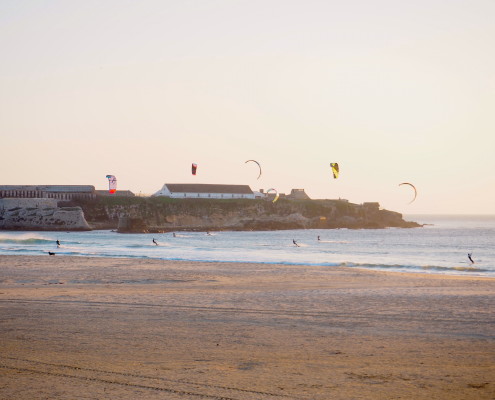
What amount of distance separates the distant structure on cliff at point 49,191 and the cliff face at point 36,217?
1163cm

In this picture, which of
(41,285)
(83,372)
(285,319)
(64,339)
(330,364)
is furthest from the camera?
(41,285)

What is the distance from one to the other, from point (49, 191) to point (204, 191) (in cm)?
3831

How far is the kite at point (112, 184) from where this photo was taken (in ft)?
455

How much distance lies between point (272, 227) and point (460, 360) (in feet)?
412

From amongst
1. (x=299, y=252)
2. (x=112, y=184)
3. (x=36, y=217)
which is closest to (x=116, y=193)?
(x=112, y=184)

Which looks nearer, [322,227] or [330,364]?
[330,364]

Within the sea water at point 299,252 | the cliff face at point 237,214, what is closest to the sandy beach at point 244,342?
the sea water at point 299,252

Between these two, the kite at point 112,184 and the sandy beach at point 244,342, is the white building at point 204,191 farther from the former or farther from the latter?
the sandy beach at point 244,342

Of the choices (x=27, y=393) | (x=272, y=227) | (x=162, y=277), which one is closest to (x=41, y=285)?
(x=162, y=277)

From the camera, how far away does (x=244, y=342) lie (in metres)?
11.0

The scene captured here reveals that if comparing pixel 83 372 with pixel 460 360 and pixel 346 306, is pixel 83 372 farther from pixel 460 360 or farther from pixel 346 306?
pixel 346 306

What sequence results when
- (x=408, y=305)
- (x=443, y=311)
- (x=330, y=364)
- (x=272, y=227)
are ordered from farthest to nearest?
1. (x=272, y=227)
2. (x=408, y=305)
3. (x=443, y=311)
4. (x=330, y=364)

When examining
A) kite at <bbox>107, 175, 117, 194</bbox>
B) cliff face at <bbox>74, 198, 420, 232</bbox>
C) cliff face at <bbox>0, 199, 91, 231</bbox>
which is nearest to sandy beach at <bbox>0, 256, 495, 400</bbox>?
cliff face at <bbox>0, 199, 91, 231</bbox>

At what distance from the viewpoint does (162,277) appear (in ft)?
82.4
